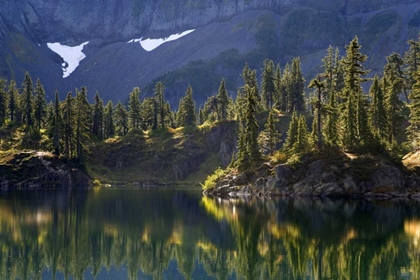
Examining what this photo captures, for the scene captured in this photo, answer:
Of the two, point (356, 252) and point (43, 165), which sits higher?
point (43, 165)

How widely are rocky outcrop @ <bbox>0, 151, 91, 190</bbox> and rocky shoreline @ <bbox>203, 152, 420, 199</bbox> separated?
1974 inches

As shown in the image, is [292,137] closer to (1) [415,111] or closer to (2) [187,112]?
(1) [415,111]

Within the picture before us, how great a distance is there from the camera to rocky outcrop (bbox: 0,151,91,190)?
4333 inches

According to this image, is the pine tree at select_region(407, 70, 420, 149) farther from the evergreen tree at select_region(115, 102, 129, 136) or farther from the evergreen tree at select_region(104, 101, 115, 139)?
the evergreen tree at select_region(104, 101, 115, 139)

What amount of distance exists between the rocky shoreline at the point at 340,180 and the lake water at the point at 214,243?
11717 millimetres

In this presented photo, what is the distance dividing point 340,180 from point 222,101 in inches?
3029

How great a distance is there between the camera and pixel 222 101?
14775 cm

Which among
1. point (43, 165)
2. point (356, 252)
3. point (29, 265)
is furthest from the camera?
point (43, 165)

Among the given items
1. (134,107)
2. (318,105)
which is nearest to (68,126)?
(134,107)

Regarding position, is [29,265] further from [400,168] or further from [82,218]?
[400,168]

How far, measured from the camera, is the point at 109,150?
14262 centimetres

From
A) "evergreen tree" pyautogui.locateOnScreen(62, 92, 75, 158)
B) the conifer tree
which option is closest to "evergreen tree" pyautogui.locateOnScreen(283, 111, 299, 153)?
"evergreen tree" pyautogui.locateOnScreen(62, 92, 75, 158)

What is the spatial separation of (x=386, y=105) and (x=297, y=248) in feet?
214

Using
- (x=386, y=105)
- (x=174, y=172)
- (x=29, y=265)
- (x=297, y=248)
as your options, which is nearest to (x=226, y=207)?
(x=297, y=248)
